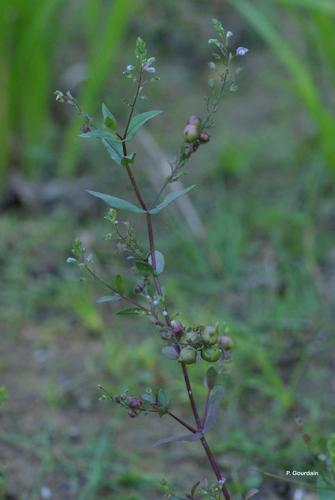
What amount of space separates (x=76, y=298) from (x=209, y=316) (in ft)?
1.10

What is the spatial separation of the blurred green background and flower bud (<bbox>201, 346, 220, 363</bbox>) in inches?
10.6

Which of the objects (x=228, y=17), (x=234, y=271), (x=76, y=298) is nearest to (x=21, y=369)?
(x=76, y=298)

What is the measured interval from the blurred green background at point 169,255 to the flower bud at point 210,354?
270 millimetres

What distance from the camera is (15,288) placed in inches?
86.0

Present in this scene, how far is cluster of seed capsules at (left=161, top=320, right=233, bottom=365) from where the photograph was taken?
0.95 m

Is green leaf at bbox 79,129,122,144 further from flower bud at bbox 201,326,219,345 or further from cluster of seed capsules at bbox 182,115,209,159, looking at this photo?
flower bud at bbox 201,326,219,345

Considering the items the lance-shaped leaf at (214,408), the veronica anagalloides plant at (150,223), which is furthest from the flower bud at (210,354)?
the lance-shaped leaf at (214,408)

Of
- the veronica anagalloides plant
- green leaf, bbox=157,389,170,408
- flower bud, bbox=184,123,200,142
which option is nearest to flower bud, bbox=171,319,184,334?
the veronica anagalloides plant

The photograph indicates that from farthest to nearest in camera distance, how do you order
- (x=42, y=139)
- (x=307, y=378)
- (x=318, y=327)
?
Result: (x=42, y=139), (x=318, y=327), (x=307, y=378)

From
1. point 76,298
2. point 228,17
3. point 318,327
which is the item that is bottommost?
point 318,327

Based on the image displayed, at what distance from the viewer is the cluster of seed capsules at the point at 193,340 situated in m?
0.95

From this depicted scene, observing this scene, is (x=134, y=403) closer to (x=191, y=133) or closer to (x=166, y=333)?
(x=166, y=333)

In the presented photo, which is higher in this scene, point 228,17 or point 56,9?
point 228,17

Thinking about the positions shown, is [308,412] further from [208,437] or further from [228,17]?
[228,17]
